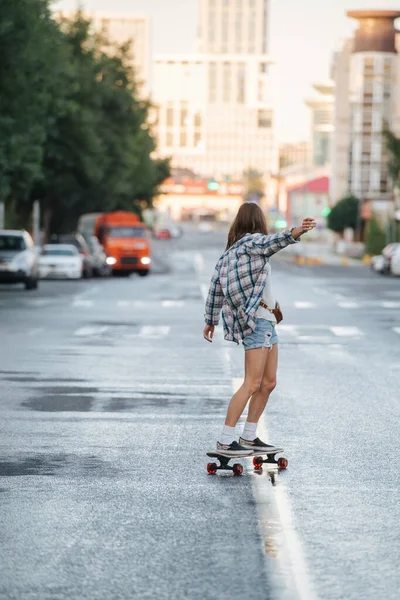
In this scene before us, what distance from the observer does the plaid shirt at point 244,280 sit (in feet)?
33.1

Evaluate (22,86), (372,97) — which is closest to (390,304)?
(22,86)

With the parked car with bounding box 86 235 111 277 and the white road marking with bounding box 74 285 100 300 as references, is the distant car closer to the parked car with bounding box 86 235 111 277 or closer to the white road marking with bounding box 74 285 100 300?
the parked car with bounding box 86 235 111 277

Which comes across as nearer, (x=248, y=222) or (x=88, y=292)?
(x=248, y=222)

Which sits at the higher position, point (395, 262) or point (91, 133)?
point (91, 133)

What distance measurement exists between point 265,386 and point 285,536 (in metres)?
2.72

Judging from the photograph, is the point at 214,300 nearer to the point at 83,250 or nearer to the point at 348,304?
the point at 348,304

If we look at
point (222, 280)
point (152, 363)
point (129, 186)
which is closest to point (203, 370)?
point (152, 363)

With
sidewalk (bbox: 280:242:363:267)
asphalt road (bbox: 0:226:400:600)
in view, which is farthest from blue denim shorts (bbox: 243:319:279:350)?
sidewalk (bbox: 280:242:363:267)

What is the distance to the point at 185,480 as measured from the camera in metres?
9.62

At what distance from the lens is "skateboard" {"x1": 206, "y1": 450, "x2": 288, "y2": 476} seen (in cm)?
990

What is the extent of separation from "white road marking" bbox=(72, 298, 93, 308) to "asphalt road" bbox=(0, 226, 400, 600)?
42.2 ft

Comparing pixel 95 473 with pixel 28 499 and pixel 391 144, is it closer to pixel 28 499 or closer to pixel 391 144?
pixel 28 499

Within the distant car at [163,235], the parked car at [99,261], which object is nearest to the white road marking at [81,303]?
the parked car at [99,261]

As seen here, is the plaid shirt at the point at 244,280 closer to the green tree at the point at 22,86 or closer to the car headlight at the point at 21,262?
the green tree at the point at 22,86
